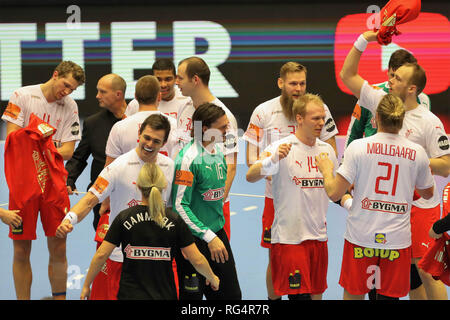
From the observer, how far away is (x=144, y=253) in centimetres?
422

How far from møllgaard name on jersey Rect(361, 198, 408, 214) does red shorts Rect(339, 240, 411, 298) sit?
0.32 m

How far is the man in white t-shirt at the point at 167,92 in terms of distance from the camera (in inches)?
270

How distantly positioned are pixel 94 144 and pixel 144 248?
7.53ft

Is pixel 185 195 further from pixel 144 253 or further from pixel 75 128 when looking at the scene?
pixel 75 128

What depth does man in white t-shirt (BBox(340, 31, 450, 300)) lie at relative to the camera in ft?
17.3

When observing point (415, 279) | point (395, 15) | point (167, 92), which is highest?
point (395, 15)

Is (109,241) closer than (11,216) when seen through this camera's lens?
Yes

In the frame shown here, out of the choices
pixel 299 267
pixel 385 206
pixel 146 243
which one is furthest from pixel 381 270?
pixel 146 243

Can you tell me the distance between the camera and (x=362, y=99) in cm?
553

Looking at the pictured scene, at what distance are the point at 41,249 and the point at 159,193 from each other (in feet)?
13.8

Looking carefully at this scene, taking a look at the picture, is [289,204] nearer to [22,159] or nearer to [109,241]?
[109,241]

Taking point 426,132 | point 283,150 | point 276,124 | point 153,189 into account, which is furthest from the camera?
point 276,124

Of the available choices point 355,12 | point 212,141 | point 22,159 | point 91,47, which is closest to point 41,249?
point 22,159
